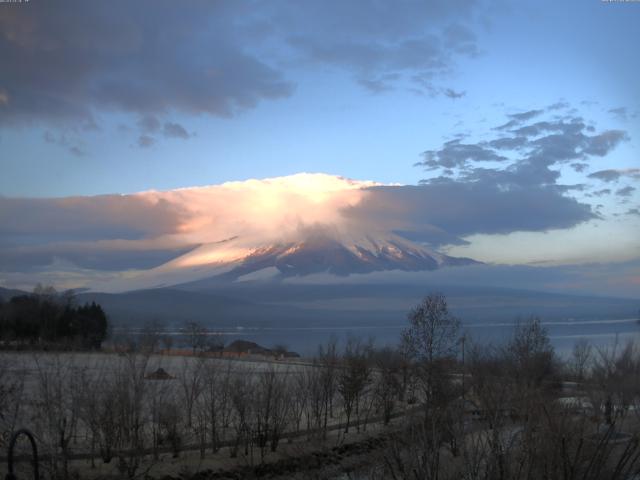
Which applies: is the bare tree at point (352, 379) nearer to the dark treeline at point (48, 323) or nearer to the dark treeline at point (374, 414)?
the dark treeline at point (374, 414)

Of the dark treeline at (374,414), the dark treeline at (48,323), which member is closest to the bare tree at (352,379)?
the dark treeline at (374,414)

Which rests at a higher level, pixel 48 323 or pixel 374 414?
pixel 48 323

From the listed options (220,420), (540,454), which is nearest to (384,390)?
(220,420)

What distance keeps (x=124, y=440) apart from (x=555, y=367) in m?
29.1

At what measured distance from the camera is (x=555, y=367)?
143 feet

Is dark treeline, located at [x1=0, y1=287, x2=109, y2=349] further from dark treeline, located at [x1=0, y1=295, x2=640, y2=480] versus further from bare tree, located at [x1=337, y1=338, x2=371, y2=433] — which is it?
dark treeline, located at [x1=0, y1=295, x2=640, y2=480]

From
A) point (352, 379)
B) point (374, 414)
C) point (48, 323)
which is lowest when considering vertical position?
point (374, 414)

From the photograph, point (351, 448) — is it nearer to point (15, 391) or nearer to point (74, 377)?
point (74, 377)

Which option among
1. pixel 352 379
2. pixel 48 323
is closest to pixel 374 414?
pixel 352 379

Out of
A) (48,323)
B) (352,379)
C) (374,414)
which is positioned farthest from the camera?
(48,323)

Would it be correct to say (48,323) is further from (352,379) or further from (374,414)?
(374,414)

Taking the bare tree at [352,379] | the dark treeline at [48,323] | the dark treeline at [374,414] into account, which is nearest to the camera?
the dark treeline at [374,414]

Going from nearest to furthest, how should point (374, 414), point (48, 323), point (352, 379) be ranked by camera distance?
point (352, 379)
point (374, 414)
point (48, 323)

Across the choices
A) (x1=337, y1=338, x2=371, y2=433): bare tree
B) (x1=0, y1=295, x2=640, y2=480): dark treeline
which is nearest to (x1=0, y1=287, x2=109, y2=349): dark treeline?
(x1=337, y1=338, x2=371, y2=433): bare tree
